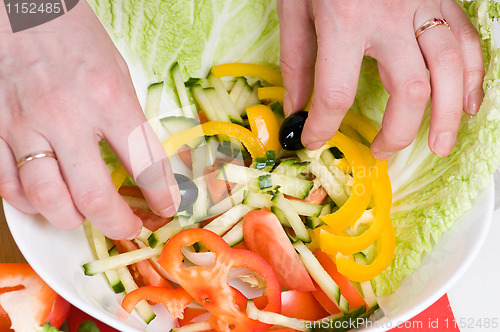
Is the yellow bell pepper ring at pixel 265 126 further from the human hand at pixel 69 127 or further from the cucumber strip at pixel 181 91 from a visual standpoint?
the human hand at pixel 69 127

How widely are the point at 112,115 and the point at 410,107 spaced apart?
613mm

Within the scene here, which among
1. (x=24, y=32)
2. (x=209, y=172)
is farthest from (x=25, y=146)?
(x=209, y=172)

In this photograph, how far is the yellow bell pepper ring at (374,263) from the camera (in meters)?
1.17

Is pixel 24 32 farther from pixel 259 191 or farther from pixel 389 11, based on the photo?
pixel 389 11

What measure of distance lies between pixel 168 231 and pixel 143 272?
11 cm

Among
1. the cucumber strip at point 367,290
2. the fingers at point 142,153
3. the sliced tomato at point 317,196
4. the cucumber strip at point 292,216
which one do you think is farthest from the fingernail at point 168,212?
the cucumber strip at point 367,290

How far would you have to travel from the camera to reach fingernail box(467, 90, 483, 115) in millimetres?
1189

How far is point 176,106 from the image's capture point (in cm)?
149

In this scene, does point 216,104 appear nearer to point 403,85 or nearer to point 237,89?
point 237,89

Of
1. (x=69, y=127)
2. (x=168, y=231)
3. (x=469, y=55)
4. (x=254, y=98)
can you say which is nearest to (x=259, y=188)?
(x=168, y=231)

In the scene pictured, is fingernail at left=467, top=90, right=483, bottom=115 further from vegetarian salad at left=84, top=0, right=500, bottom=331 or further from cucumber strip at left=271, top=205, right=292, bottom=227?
cucumber strip at left=271, top=205, right=292, bottom=227

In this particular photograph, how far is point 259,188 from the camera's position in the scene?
4.15ft

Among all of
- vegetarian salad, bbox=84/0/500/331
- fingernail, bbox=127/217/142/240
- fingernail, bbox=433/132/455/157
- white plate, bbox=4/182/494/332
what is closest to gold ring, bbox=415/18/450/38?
vegetarian salad, bbox=84/0/500/331

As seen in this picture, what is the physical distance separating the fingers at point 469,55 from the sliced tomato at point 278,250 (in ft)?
1.70
